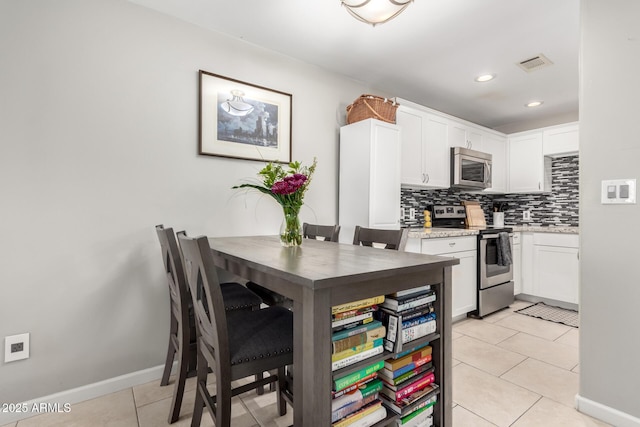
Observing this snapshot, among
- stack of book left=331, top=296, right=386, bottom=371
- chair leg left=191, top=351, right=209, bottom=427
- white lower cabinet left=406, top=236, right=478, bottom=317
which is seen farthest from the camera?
white lower cabinet left=406, top=236, right=478, bottom=317

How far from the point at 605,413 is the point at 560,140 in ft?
10.9

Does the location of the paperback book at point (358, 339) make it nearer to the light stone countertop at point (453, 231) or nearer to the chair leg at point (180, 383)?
the chair leg at point (180, 383)

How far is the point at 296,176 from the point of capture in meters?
1.70

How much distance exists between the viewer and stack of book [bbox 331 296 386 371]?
3.48 feet

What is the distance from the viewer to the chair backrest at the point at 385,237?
1740mm

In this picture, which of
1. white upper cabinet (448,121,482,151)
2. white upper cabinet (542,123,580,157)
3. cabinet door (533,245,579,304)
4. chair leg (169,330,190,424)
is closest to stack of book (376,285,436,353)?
chair leg (169,330,190,424)

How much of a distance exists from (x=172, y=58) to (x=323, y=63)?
4.11 feet

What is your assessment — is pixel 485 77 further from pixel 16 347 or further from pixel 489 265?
pixel 16 347

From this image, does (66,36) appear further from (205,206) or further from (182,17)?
(205,206)

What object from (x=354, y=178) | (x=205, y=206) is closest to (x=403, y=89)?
(x=354, y=178)

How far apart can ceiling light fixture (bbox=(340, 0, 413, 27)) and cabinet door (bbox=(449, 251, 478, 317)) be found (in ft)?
7.31

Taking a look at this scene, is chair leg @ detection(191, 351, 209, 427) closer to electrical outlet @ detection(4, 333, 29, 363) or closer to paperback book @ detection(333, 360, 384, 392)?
paperback book @ detection(333, 360, 384, 392)

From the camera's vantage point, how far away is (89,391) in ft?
6.06

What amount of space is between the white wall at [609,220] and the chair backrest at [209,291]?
189cm
